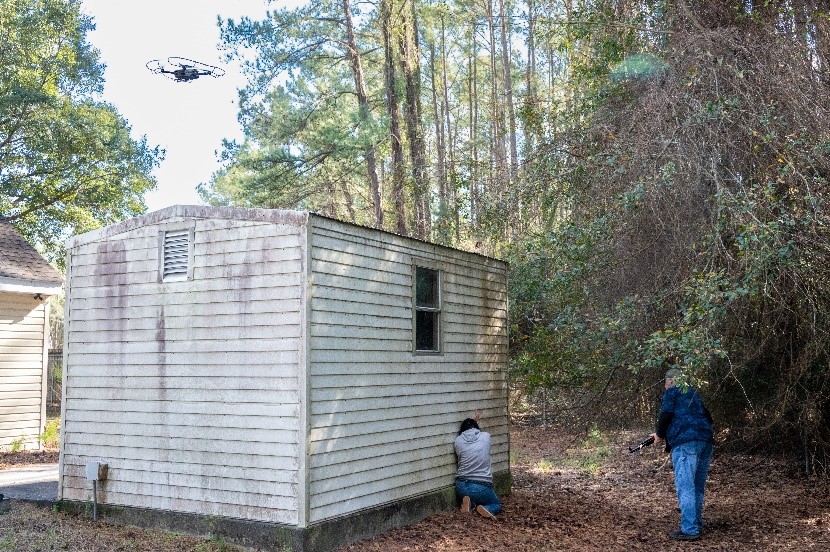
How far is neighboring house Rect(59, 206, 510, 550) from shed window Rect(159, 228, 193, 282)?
0.06ft

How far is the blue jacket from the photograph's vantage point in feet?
27.2

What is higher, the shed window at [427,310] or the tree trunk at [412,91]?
the tree trunk at [412,91]

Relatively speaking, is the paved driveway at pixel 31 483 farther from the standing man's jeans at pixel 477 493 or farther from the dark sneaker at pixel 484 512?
the dark sneaker at pixel 484 512

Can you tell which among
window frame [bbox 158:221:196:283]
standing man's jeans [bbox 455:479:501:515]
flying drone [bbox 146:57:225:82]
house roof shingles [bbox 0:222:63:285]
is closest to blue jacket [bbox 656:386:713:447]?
standing man's jeans [bbox 455:479:501:515]

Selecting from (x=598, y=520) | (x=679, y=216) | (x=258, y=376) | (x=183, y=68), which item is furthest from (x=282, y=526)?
(x=183, y=68)

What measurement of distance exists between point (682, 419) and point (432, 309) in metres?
2.97

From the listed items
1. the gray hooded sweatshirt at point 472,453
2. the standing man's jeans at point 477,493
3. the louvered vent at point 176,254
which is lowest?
the standing man's jeans at point 477,493

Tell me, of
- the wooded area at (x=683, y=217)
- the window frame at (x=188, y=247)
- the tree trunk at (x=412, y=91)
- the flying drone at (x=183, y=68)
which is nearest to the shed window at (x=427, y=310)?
the wooded area at (x=683, y=217)

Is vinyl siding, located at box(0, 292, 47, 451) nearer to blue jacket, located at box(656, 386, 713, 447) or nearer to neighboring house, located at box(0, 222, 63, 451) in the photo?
neighboring house, located at box(0, 222, 63, 451)

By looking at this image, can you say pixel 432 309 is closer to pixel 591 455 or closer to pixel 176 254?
pixel 176 254

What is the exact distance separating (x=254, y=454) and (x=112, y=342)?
89.9 inches

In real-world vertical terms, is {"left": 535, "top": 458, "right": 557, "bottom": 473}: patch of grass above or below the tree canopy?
below

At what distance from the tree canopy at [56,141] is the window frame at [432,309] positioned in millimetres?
14512

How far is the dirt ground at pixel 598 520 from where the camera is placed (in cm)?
772
